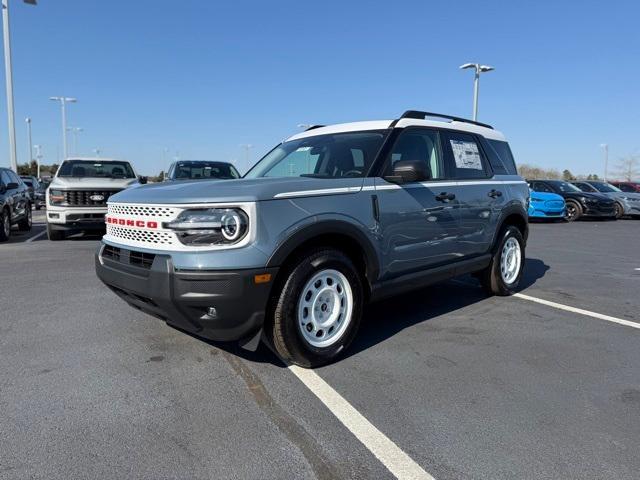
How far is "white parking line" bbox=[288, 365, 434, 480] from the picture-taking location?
2.40m

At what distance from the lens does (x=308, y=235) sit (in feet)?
11.2

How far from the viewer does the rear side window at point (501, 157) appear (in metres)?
5.71

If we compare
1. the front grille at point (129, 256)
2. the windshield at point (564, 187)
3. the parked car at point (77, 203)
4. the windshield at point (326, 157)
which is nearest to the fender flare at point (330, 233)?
the windshield at point (326, 157)

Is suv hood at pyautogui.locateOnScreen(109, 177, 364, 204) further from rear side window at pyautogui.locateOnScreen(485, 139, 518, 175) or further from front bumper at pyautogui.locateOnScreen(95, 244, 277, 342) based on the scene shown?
rear side window at pyautogui.locateOnScreen(485, 139, 518, 175)

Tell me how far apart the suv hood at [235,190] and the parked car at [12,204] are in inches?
338

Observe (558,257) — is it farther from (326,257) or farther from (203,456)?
(203,456)

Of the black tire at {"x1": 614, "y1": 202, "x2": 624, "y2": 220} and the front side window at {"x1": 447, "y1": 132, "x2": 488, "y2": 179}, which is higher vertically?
the front side window at {"x1": 447, "y1": 132, "x2": 488, "y2": 179}

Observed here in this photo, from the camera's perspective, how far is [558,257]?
9352 mm

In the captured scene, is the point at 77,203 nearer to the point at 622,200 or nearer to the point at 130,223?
the point at 130,223

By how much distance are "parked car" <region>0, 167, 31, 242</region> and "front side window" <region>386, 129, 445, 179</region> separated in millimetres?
9712

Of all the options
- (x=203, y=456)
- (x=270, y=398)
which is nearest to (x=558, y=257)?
(x=270, y=398)

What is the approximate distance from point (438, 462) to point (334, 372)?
4.00 feet

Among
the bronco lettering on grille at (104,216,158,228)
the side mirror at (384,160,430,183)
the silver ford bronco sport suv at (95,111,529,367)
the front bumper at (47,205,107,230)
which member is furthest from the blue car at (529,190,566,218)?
the bronco lettering on grille at (104,216,158,228)

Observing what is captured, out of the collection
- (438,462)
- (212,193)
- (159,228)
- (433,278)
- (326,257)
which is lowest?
(438,462)
